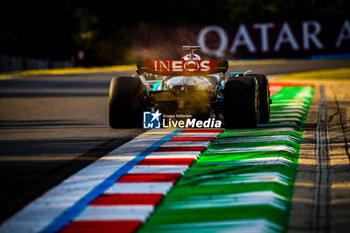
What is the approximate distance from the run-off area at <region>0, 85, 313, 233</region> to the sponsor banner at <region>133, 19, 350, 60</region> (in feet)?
126

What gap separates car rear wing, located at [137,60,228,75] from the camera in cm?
1145

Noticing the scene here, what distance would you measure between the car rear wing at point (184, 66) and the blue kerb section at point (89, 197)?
2404 millimetres

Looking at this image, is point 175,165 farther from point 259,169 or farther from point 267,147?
point 267,147

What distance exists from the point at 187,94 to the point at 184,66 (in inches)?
21.9

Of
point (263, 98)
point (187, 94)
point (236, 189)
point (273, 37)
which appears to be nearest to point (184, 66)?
point (187, 94)

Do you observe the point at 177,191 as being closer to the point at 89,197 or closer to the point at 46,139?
the point at 89,197

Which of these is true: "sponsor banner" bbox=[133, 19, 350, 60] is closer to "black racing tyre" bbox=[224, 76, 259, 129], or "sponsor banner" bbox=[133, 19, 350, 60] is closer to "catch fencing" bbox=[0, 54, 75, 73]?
"catch fencing" bbox=[0, 54, 75, 73]

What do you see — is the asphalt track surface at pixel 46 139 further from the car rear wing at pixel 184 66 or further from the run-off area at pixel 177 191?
the car rear wing at pixel 184 66

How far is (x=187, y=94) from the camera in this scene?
439 inches

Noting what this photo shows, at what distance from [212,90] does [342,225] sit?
19.9ft

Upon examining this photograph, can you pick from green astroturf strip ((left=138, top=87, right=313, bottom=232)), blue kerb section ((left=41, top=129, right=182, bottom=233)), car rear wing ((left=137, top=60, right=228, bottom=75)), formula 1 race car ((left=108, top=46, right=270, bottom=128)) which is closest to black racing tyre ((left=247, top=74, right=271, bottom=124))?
formula 1 race car ((left=108, top=46, right=270, bottom=128))

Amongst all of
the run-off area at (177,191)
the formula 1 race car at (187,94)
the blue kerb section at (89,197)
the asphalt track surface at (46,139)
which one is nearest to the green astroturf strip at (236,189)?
the run-off area at (177,191)

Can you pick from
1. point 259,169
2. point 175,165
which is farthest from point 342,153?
point 175,165

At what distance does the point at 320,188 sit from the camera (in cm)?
684
